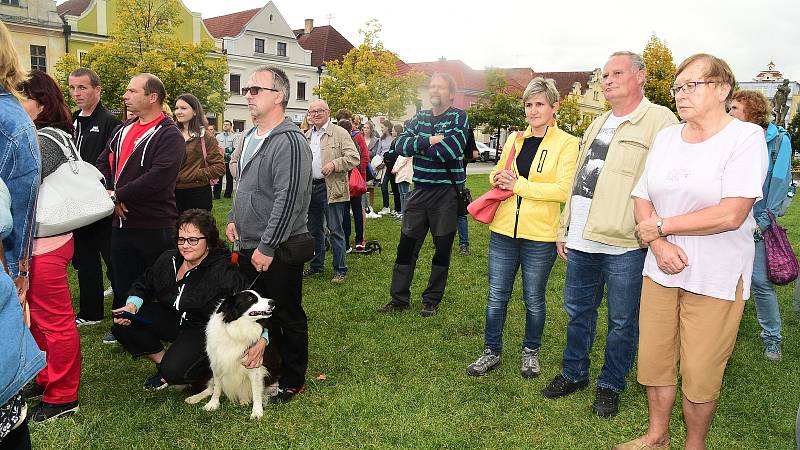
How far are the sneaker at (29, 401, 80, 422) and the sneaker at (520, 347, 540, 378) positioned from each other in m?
3.22

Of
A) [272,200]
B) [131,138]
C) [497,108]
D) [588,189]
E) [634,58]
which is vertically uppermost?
[497,108]

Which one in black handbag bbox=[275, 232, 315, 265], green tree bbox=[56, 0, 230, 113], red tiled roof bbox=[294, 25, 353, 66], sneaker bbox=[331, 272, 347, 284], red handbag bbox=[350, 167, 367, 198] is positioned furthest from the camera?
red tiled roof bbox=[294, 25, 353, 66]

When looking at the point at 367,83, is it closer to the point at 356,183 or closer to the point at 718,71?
the point at 356,183

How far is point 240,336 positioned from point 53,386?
1249mm

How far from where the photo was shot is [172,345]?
3938mm

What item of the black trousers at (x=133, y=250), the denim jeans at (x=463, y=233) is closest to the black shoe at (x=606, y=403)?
the black trousers at (x=133, y=250)

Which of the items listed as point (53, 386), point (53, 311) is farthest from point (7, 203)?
point (53, 386)

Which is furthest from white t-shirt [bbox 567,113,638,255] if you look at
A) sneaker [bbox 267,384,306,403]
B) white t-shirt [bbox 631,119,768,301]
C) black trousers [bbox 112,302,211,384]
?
black trousers [bbox 112,302,211,384]

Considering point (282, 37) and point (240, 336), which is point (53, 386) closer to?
point (240, 336)

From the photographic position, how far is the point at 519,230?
4145 millimetres

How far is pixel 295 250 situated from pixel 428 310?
2513 millimetres

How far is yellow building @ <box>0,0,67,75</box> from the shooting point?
31.1 metres

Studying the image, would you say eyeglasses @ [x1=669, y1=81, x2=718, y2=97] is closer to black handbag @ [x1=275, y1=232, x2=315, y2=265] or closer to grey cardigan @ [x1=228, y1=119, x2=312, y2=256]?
grey cardigan @ [x1=228, y1=119, x2=312, y2=256]

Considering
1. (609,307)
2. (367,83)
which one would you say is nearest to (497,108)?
(367,83)
